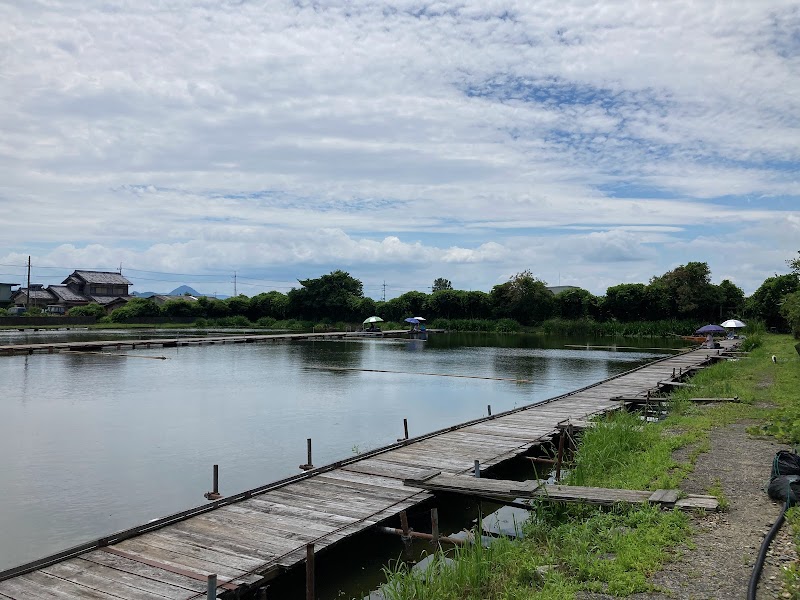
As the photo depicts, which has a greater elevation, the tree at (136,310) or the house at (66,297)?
the house at (66,297)

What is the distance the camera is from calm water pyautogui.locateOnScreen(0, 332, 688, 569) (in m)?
11.0

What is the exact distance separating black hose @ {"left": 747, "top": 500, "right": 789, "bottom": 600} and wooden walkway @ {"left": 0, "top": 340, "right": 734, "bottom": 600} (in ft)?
13.8

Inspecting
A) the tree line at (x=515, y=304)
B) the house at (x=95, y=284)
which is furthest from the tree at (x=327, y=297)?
the house at (x=95, y=284)

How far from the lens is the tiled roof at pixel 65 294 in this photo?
77.5m

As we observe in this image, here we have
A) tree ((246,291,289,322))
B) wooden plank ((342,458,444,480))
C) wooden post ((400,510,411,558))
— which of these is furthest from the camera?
tree ((246,291,289,322))

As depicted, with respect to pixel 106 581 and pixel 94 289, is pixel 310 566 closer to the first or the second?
pixel 106 581

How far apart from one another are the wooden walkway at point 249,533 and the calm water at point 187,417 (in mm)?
2201

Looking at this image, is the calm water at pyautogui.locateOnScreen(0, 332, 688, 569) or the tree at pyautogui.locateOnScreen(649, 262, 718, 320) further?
the tree at pyautogui.locateOnScreen(649, 262, 718, 320)

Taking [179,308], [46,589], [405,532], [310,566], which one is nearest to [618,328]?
[179,308]

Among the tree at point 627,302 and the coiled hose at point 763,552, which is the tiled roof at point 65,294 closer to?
the tree at point 627,302

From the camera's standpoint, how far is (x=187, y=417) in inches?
727

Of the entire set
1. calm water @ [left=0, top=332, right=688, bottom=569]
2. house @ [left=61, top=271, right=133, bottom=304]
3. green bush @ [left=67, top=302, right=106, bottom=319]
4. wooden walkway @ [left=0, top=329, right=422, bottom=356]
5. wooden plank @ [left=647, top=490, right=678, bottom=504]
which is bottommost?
calm water @ [left=0, top=332, right=688, bottom=569]

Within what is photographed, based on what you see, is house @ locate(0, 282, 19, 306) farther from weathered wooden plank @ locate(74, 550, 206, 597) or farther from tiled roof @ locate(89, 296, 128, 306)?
weathered wooden plank @ locate(74, 550, 206, 597)

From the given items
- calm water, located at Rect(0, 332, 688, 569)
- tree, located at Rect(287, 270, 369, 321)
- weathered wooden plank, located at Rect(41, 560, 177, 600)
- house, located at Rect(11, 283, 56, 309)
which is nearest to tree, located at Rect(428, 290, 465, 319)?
tree, located at Rect(287, 270, 369, 321)
